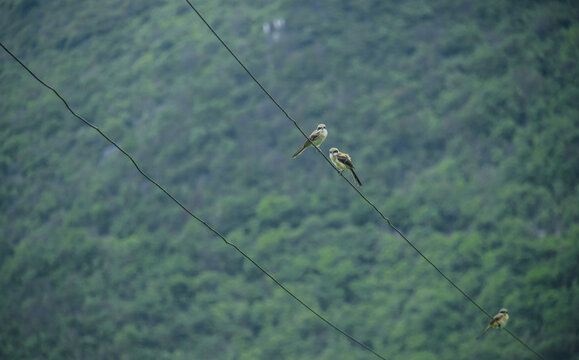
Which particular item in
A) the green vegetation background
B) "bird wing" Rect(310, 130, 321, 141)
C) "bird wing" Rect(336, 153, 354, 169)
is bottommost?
the green vegetation background

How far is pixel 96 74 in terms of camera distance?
8888 cm

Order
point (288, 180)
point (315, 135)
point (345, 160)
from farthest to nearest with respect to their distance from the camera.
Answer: point (288, 180)
point (315, 135)
point (345, 160)

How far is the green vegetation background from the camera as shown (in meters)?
56.7

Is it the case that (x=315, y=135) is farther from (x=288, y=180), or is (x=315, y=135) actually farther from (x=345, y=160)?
(x=288, y=180)

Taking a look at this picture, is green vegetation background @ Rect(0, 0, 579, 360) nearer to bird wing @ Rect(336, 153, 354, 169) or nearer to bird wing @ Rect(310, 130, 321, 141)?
bird wing @ Rect(310, 130, 321, 141)

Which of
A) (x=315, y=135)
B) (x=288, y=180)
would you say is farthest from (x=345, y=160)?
(x=288, y=180)

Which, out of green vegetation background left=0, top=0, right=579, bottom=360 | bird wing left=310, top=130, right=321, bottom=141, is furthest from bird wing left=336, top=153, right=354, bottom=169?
green vegetation background left=0, top=0, right=579, bottom=360

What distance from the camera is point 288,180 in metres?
72.2

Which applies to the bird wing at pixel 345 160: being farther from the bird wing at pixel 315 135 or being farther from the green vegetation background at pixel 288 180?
the green vegetation background at pixel 288 180

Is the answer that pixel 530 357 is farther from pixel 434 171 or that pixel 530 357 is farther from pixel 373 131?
pixel 373 131

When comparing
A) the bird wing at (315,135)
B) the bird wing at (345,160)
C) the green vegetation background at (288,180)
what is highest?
the bird wing at (345,160)

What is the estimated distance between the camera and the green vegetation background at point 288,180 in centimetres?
5672

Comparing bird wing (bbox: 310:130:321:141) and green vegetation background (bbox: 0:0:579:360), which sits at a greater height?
bird wing (bbox: 310:130:321:141)

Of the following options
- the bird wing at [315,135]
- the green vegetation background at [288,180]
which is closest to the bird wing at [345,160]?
the bird wing at [315,135]
